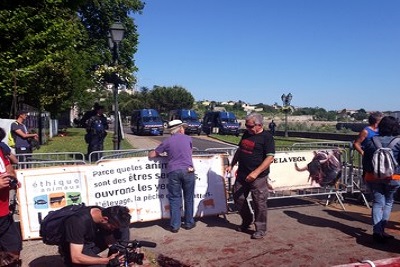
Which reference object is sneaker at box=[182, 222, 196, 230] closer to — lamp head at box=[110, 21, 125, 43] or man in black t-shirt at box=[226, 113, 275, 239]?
man in black t-shirt at box=[226, 113, 275, 239]

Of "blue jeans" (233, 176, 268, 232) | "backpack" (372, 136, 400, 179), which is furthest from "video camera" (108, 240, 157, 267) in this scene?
"backpack" (372, 136, 400, 179)

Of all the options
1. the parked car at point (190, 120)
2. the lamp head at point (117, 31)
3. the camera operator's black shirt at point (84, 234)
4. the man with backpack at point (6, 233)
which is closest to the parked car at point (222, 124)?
the parked car at point (190, 120)

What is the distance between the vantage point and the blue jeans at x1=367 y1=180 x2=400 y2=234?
5969 mm

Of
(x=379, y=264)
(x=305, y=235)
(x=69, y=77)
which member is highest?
(x=69, y=77)

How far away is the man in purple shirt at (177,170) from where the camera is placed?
6.62 m

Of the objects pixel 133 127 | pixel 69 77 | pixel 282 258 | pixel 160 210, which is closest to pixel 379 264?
pixel 282 258

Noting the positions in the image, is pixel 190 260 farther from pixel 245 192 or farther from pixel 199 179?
pixel 199 179

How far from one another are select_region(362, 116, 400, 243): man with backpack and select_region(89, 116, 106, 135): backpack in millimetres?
7018

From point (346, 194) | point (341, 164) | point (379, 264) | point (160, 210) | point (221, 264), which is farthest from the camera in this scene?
point (346, 194)

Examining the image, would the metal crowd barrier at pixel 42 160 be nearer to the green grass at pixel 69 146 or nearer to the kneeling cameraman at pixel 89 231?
the kneeling cameraman at pixel 89 231

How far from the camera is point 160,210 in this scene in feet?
23.1

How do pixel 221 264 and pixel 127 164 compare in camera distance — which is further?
pixel 127 164

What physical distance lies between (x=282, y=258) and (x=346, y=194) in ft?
14.7

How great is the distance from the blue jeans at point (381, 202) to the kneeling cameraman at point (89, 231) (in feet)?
12.1
